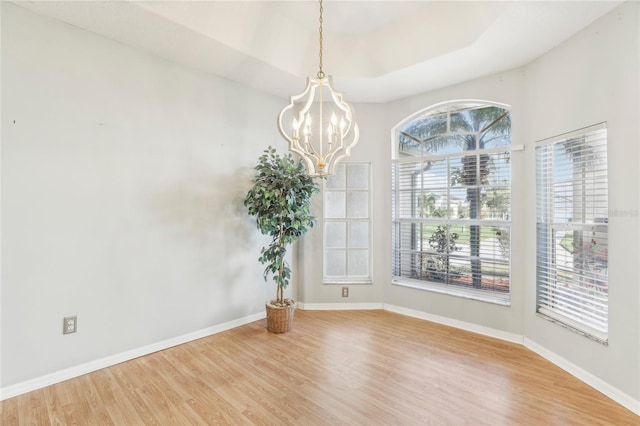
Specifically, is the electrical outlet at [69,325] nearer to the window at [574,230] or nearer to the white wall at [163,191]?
the white wall at [163,191]

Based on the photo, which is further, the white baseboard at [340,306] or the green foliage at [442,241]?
the white baseboard at [340,306]

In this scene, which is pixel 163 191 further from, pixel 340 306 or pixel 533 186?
pixel 533 186

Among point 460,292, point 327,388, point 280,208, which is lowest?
point 327,388

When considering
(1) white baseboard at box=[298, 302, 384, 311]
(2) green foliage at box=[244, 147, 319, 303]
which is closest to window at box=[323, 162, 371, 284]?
(1) white baseboard at box=[298, 302, 384, 311]

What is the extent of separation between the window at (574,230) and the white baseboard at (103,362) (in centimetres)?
307

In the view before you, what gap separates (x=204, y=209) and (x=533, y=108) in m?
3.29

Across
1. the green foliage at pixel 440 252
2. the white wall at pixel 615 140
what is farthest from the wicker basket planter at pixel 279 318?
the white wall at pixel 615 140

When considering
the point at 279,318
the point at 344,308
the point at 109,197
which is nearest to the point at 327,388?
the point at 279,318

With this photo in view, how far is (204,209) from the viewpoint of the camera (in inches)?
Answer: 128

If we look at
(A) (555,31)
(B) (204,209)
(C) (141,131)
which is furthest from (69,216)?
(A) (555,31)

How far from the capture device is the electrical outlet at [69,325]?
2.41 m

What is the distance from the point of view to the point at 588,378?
2.37 m

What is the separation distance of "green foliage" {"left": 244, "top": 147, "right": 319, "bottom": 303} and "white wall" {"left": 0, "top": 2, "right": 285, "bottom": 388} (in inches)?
14.6

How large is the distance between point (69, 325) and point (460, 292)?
3.64 metres
